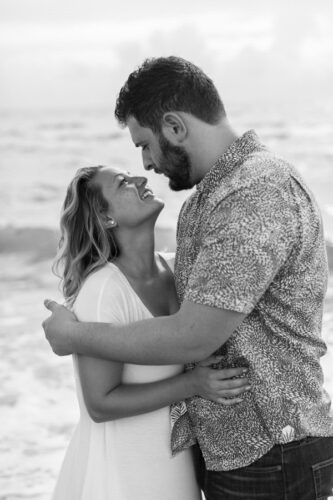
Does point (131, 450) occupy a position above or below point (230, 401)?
below

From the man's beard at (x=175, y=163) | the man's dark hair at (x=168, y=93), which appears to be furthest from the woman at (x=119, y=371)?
the man's dark hair at (x=168, y=93)

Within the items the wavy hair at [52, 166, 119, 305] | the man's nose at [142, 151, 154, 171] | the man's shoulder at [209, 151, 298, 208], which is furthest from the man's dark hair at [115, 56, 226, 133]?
the wavy hair at [52, 166, 119, 305]

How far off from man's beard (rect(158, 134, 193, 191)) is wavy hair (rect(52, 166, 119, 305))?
1.35ft

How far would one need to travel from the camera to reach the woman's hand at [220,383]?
2.12m

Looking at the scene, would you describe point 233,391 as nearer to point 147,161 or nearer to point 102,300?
point 102,300

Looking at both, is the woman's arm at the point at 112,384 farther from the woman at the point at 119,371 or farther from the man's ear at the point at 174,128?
the man's ear at the point at 174,128

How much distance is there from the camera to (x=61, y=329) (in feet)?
7.35

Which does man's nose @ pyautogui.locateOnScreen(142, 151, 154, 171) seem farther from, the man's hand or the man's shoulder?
the man's hand

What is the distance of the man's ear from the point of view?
2156mm

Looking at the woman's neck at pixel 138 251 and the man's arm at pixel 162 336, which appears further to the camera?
the woman's neck at pixel 138 251

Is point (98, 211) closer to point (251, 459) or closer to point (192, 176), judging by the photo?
point (192, 176)

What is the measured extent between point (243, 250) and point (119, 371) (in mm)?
682

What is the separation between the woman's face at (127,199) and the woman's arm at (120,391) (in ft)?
1.74

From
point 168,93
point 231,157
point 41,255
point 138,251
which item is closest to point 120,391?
point 138,251
